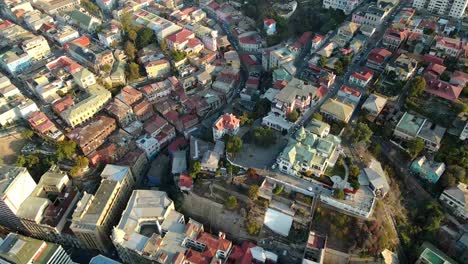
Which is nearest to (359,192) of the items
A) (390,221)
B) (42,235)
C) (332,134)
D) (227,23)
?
(390,221)

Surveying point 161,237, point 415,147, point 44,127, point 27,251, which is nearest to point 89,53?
point 44,127

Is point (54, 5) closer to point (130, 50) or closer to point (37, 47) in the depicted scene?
point (37, 47)

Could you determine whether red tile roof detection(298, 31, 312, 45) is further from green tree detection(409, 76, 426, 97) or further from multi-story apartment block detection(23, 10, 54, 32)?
multi-story apartment block detection(23, 10, 54, 32)

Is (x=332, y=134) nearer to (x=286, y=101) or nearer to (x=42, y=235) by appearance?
(x=286, y=101)

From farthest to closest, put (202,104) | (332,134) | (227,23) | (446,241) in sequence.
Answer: (227,23), (202,104), (332,134), (446,241)

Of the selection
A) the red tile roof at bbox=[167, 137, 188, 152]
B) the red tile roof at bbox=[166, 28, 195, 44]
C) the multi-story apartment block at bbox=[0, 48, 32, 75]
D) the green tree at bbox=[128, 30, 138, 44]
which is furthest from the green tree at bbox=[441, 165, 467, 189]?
the multi-story apartment block at bbox=[0, 48, 32, 75]

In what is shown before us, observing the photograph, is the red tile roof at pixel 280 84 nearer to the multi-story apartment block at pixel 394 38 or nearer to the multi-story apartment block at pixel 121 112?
the multi-story apartment block at pixel 394 38
